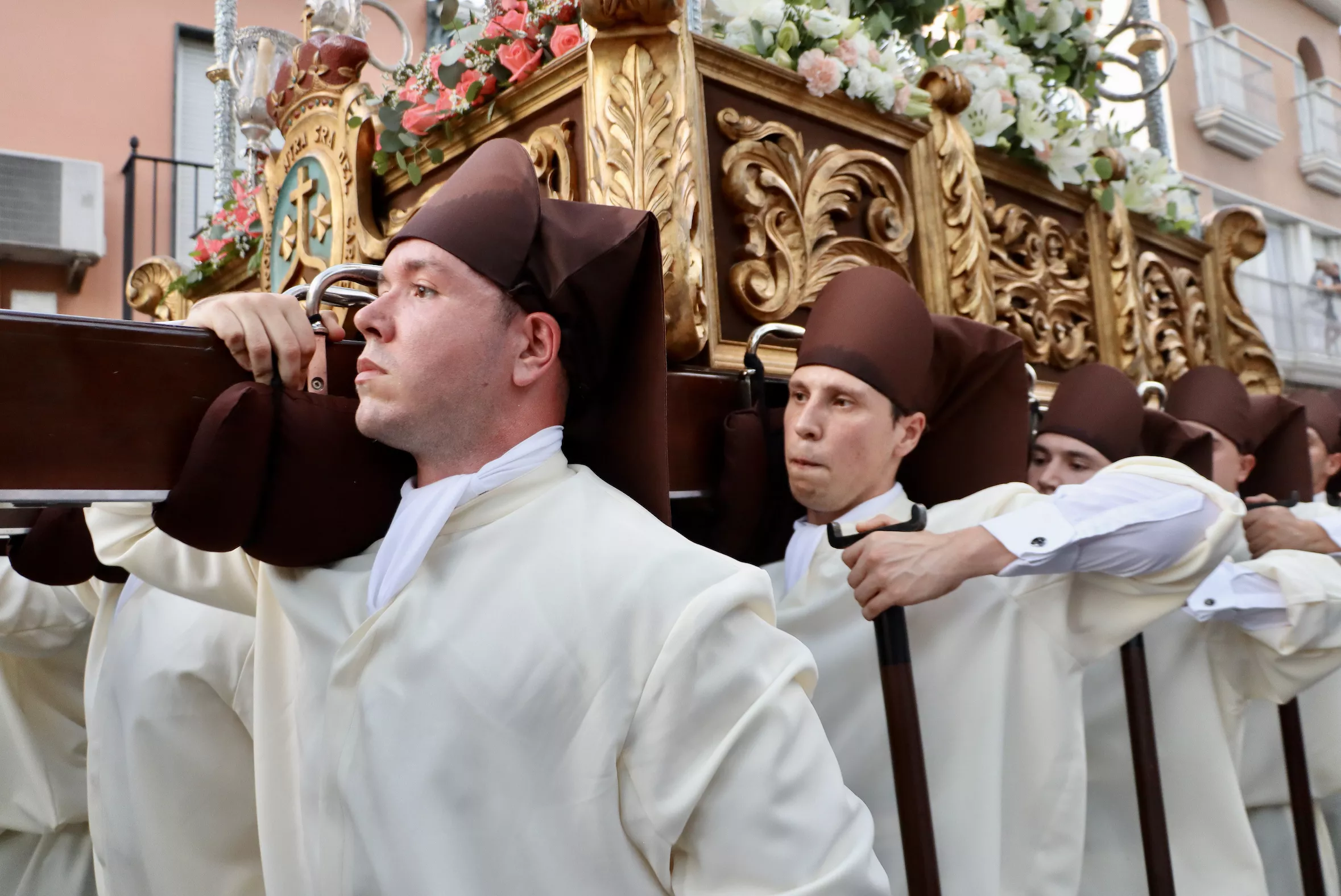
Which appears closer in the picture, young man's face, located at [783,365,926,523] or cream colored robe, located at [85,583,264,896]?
cream colored robe, located at [85,583,264,896]

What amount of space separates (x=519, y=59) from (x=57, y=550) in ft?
4.72

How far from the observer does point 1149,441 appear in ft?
10.7

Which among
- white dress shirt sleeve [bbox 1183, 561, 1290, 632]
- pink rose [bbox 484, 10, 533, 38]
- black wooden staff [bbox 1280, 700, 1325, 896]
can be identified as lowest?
black wooden staff [bbox 1280, 700, 1325, 896]

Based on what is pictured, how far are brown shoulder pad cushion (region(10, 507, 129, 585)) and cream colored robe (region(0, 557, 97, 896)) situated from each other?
66cm

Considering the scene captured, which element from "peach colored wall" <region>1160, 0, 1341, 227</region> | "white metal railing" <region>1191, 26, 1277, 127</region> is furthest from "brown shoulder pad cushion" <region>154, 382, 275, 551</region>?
"white metal railing" <region>1191, 26, 1277, 127</region>

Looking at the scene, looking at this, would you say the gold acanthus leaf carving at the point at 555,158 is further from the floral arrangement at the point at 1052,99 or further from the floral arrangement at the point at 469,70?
the floral arrangement at the point at 1052,99

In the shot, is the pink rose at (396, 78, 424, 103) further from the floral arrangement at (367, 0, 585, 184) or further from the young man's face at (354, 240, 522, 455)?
the young man's face at (354, 240, 522, 455)

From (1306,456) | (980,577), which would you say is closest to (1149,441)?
(1306,456)

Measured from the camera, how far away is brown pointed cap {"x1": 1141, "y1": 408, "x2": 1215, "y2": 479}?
3244 millimetres

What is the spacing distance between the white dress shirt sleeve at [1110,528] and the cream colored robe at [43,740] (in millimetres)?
2278

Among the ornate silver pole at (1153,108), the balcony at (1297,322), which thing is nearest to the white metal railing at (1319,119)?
the balcony at (1297,322)

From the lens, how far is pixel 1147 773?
259 cm

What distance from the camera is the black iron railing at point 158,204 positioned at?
26.3 ft

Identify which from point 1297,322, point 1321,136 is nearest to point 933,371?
point 1297,322
